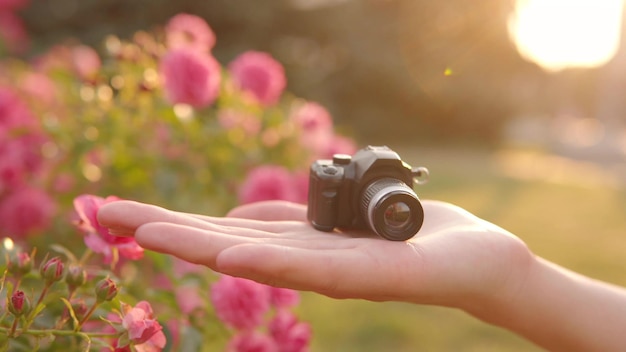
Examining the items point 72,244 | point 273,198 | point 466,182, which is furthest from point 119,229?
point 466,182

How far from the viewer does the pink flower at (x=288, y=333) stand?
114 centimetres

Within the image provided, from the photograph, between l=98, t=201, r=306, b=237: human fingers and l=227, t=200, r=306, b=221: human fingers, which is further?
l=227, t=200, r=306, b=221: human fingers

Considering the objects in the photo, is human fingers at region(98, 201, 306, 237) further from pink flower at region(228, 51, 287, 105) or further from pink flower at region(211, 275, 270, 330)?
pink flower at region(228, 51, 287, 105)

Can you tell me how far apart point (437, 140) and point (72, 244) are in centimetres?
1100

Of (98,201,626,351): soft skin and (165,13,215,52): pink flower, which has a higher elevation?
(165,13,215,52): pink flower

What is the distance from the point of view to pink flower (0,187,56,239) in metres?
1.56

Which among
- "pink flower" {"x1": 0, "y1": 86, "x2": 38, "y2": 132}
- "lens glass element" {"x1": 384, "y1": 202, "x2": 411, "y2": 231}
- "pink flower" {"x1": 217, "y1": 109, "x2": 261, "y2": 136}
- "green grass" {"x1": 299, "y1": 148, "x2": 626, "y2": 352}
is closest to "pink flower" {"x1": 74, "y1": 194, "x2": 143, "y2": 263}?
"lens glass element" {"x1": 384, "y1": 202, "x2": 411, "y2": 231}

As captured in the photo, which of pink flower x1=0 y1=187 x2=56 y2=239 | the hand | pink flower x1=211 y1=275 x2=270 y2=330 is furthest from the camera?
pink flower x1=0 y1=187 x2=56 y2=239

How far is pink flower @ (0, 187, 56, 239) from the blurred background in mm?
1421

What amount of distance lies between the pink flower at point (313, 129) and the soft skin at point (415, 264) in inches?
27.2

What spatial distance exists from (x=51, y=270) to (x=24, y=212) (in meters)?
0.88

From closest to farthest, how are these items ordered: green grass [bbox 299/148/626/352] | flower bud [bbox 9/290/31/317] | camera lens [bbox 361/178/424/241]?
flower bud [bbox 9/290/31/317]
camera lens [bbox 361/178/424/241]
green grass [bbox 299/148/626/352]

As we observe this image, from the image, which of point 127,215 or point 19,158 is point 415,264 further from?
point 19,158

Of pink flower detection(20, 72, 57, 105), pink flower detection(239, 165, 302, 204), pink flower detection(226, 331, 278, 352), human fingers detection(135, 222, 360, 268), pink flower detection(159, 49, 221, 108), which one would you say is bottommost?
pink flower detection(226, 331, 278, 352)
